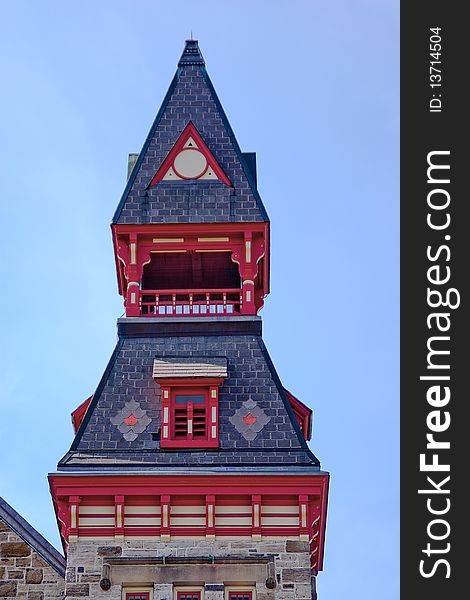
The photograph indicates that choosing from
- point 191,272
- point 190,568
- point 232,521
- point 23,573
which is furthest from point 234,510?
point 191,272

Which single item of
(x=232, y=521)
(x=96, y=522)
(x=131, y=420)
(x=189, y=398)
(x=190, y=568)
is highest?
(x=189, y=398)

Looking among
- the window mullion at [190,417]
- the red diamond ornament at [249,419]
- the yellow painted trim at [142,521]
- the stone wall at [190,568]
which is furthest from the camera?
the red diamond ornament at [249,419]

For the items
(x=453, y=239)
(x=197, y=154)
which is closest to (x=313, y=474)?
(x=453, y=239)

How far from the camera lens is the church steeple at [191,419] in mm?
36406

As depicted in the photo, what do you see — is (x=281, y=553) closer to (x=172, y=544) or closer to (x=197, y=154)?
(x=172, y=544)

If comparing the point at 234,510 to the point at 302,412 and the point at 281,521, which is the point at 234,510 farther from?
the point at 302,412

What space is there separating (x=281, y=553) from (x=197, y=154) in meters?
12.2

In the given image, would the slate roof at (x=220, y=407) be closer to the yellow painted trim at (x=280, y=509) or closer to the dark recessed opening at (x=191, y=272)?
the yellow painted trim at (x=280, y=509)

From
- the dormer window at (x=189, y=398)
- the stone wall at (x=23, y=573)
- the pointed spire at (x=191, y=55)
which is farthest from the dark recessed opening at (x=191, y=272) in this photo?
the stone wall at (x=23, y=573)

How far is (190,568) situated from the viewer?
36.3 m

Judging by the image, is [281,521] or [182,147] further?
[182,147]

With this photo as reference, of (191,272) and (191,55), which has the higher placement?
(191,55)

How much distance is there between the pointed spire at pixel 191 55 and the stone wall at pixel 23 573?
15227mm

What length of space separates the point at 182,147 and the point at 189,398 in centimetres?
788
